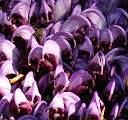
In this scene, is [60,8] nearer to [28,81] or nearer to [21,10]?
[21,10]

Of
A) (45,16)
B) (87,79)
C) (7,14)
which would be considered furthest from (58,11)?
(87,79)

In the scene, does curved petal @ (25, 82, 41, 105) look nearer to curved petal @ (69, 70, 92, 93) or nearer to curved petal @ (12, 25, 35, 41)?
curved petal @ (69, 70, 92, 93)

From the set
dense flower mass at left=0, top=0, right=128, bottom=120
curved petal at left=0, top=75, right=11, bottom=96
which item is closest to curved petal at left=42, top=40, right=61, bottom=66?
dense flower mass at left=0, top=0, right=128, bottom=120

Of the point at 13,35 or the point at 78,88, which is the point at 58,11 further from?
the point at 78,88

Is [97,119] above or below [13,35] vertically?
below

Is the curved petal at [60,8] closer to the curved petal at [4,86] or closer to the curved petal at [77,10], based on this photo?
the curved petal at [77,10]

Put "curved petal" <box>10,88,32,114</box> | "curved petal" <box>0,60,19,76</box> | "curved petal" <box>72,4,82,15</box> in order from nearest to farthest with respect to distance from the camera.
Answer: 1. "curved petal" <box>10,88,32,114</box>
2. "curved petal" <box>0,60,19,76</box>
3. "curved petal" <box>72,4,82,15</box>

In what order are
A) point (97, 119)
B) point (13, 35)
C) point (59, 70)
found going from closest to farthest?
point (97, 119) < point (59, 70) < point (13, 35)

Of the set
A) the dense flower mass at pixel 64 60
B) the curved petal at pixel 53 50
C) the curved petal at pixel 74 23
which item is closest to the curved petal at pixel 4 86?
the dense flower mass at pixel 64 60
